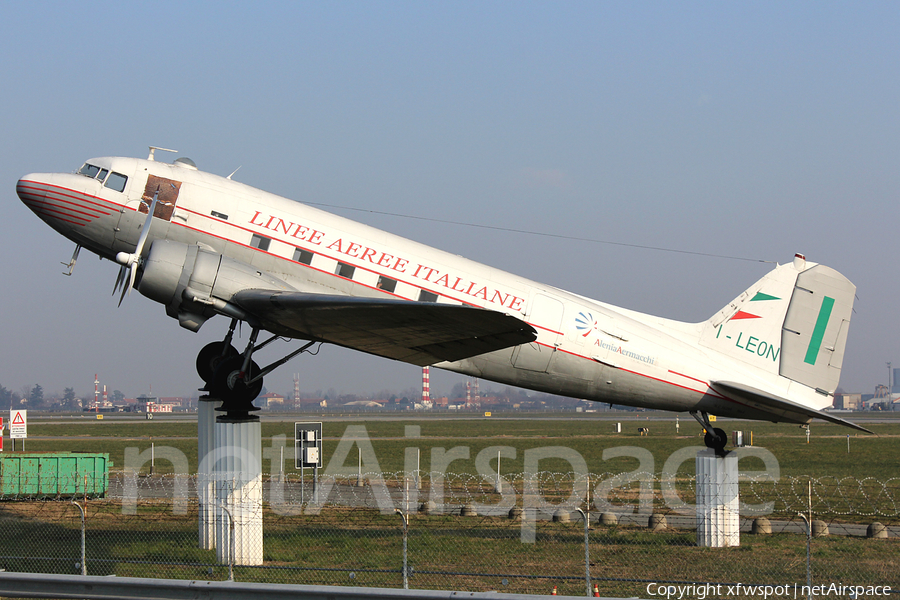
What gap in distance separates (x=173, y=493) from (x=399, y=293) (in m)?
12.5

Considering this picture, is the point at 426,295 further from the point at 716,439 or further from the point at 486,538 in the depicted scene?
the point at 716,439

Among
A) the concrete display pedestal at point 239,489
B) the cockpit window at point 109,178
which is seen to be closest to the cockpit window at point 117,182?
the cockpit window at point 109,178

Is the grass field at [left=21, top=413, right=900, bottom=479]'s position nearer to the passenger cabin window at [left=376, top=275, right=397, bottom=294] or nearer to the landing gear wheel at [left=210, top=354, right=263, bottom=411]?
the passenger cabin window at [left=376, top=275, right=397, bottom=294]

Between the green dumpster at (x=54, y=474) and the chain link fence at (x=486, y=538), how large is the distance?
1.29 feet

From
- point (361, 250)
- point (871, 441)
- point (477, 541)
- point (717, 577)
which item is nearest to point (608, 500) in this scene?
point (477, 541)

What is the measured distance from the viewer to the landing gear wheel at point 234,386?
14742mm

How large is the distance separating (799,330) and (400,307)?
381 inches

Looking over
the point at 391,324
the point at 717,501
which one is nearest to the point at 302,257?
the point at 391,324

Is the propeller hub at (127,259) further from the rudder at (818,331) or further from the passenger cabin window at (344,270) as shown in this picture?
the rudder at (818,331)

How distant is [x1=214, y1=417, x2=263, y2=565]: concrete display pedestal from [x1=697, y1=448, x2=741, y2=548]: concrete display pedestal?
8.51 metres

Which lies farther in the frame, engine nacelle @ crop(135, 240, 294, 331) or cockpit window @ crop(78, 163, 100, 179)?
cockpit window @ crop(78, 163, 100, 179)

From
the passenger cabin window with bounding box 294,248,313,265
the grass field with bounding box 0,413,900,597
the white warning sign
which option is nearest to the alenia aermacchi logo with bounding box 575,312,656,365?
the grass field with bounding box 0,413,900,597

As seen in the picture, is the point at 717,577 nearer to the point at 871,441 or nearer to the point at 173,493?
the point at 173,493

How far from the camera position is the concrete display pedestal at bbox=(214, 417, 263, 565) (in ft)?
45.3
